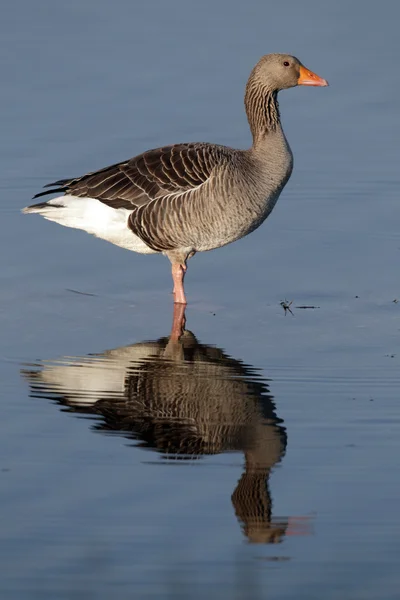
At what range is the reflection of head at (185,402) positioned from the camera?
7.26 meters

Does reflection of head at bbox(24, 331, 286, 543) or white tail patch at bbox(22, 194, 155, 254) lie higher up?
white tail patch at bbox(22, 194, 155, 254)

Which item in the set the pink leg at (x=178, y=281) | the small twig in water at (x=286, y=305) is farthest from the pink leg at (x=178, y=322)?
the small twig in water at (x=286, y=305)

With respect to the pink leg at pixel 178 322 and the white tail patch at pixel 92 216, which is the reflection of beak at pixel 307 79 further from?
the pink leg at pixel 178 322

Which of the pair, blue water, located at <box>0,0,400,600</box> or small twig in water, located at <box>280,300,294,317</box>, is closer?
blue water, located at <box>0,0,400,600</box>

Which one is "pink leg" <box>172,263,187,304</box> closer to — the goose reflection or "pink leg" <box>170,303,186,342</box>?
"pink leg" <box>170,303,186,342</box>

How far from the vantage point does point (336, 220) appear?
13359mm

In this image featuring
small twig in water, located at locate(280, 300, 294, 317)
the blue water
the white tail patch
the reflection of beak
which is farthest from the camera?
the reflection of beak

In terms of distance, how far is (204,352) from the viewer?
9.68m

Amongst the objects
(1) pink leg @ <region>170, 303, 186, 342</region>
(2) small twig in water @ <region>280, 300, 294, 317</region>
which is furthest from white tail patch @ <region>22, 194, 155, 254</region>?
(2) small twig in water @ <region>280, 300, 294, 317</region>

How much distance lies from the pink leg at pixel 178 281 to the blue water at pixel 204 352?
15 centimetres

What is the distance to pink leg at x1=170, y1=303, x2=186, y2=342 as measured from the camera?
10.2m

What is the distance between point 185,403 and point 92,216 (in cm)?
369

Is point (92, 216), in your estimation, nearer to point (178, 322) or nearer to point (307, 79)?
point (178, 322)

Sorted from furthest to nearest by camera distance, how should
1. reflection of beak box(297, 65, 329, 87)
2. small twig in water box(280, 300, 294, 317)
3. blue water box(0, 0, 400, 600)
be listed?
reflection of beak box(297, 65, 329, 87), small twig in water box(280, 300, 294, 317), blue water box(0, 0, 400, 600)
